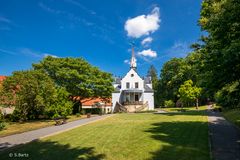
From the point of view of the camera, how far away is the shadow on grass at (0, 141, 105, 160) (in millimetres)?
8477

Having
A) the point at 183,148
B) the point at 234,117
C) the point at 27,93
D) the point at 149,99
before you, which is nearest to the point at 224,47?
the point at 183,148

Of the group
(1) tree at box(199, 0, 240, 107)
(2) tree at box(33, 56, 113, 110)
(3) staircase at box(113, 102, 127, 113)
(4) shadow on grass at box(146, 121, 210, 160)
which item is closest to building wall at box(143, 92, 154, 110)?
(3) staircase at box(113, 102, 127, 113)

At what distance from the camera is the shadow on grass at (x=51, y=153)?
8.48 meters

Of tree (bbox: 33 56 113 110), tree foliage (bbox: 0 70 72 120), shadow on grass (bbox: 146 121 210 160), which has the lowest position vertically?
shadow on grass (bbox: 146 121 210 160)

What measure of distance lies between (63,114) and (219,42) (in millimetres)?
20977

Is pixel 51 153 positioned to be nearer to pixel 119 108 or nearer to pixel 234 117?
pixel 234 117

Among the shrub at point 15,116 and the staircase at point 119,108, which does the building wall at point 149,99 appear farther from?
the shrub at point 15,116

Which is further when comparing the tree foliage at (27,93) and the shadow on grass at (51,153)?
the tree foliage at (27,93)

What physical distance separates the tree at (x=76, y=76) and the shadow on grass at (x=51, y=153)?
2621 centimetres

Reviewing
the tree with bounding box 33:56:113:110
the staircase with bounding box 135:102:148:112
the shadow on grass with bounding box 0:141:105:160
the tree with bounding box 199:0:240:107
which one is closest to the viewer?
the shadow on grass with bounding box 0:141:105:160

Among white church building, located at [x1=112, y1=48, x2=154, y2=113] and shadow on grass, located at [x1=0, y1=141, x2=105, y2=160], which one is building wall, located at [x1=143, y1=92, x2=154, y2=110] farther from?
shadow on grass, located at [x1=0, y1=141, x2=105, y2=160]

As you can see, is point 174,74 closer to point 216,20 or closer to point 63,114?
point 63,114

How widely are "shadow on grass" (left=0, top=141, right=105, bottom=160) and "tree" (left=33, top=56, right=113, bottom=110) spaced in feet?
86.0

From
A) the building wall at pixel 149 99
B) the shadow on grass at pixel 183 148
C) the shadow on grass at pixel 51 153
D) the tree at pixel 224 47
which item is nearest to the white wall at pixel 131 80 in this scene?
the building wall at pixel 149 99
